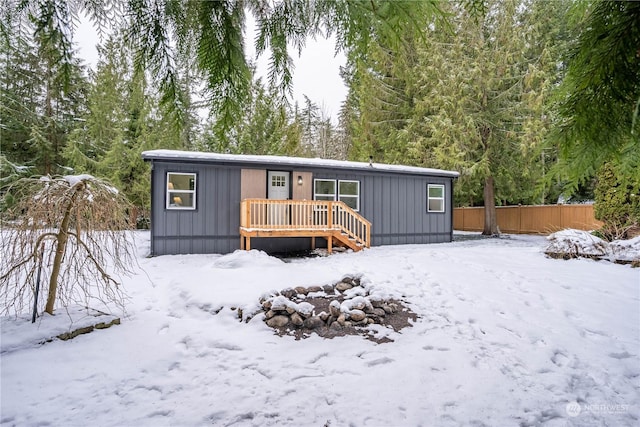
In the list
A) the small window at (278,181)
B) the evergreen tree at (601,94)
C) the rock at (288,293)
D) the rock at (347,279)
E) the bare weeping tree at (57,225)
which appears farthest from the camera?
the small window at (278,181)

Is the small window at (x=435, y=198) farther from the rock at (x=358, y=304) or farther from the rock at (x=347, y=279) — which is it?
the rock at (x=358, y=304)

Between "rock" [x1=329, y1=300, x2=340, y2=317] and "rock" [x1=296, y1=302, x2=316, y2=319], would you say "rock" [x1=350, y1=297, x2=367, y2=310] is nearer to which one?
"rock" [x1=329, y1=300, x2=340, y2=317]

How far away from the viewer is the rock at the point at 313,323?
383 cm

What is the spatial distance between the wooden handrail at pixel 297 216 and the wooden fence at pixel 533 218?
26.6 feet

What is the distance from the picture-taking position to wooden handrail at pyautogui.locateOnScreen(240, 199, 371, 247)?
338 inches

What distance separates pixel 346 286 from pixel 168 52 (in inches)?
166

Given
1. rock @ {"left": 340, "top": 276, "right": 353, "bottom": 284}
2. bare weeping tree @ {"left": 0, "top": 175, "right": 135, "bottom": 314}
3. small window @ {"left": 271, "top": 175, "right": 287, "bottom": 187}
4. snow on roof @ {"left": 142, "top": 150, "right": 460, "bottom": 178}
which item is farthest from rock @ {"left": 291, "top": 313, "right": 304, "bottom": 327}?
small window @ {"left": 271, "top": 175, "right": 287, "bottom": 187}

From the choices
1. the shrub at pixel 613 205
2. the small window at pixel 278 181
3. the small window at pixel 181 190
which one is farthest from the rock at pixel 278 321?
the shrub at pixel 613 205

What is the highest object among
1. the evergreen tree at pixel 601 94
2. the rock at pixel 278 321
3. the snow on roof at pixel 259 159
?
the snow on roof at pixel 259 159

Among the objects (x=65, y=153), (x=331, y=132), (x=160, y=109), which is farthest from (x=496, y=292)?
(x=331, y=132)

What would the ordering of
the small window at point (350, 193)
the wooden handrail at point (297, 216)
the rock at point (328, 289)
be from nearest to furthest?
the rock at point (328, 289) → the wooden handrail at point (297, 216) → the small window at point (350, 193)

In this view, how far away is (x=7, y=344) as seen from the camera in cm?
304
